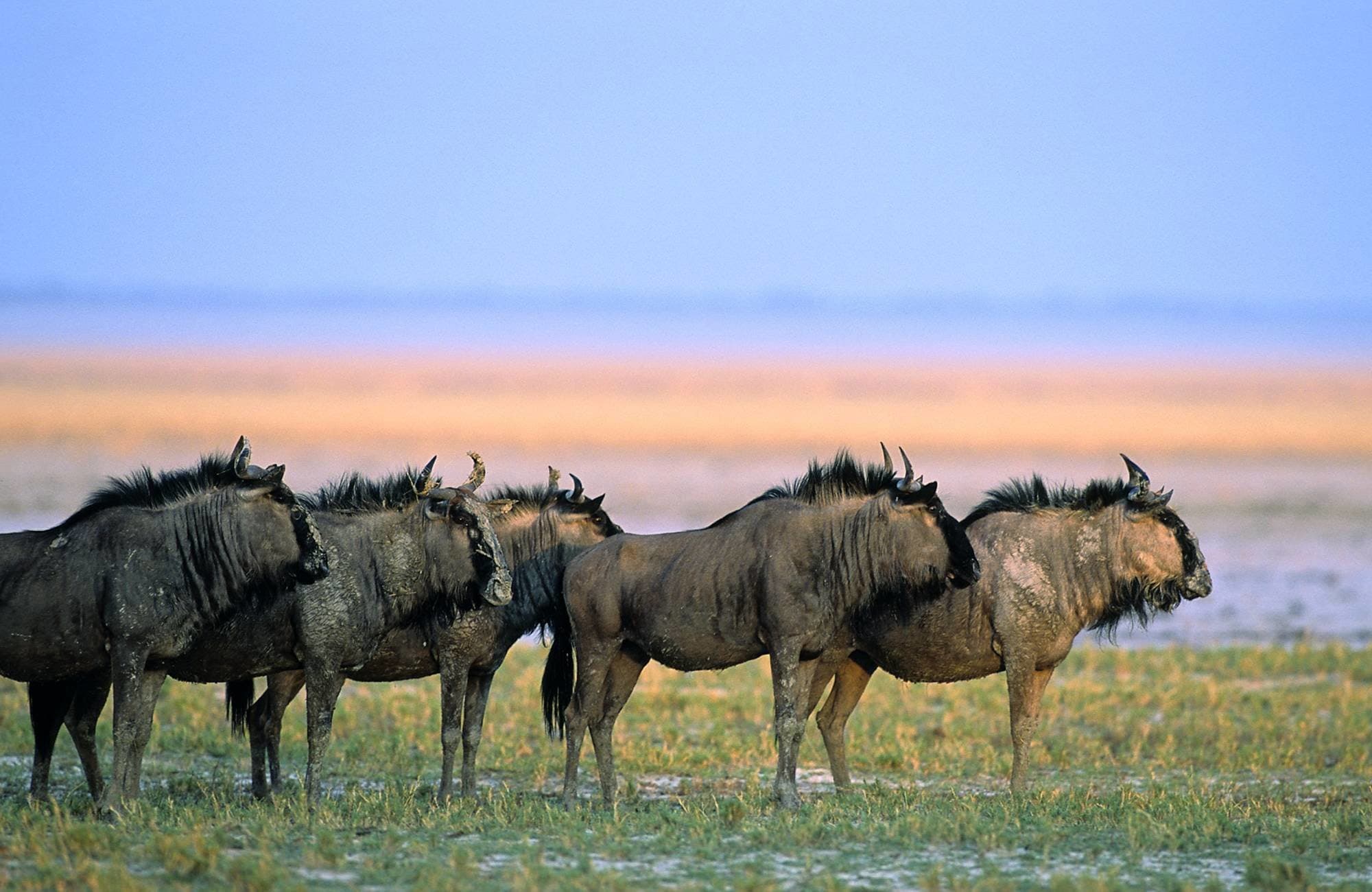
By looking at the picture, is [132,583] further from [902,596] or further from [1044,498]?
[1044,498]

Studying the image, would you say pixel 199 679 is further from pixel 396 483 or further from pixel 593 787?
pixel 593 787

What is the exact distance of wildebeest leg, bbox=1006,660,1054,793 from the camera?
1262cm

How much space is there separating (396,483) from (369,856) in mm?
3857

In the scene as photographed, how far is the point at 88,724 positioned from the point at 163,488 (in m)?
1.71

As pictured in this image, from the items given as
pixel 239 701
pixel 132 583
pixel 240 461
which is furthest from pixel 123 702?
pixel 239 701

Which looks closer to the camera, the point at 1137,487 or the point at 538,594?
the point at 1137,487

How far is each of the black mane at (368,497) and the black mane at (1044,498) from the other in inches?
159

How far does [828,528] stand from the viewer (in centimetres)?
1234

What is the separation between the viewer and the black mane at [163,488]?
11.8m

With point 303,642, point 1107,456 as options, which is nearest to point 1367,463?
point 1107,456

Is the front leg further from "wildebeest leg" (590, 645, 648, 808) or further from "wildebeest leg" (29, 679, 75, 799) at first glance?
"wildebeest leg" (29, 679, 75, 799)

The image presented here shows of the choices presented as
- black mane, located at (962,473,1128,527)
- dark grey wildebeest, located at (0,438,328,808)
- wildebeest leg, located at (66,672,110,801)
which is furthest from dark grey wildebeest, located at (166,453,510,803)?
black mane, located at (962,473,1128,527)

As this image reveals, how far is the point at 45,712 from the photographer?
12133mm

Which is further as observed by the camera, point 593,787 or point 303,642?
point 593,787
